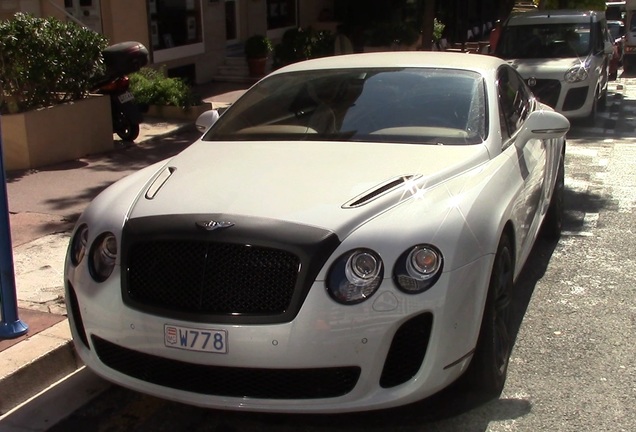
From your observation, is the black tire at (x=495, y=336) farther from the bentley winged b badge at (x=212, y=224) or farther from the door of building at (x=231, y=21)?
the door of building at (x=231, y=21)

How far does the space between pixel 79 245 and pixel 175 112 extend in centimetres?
838

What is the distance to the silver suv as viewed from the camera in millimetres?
12438

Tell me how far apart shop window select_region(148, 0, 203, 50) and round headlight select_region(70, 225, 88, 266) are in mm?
12098

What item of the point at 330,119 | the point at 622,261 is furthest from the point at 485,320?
the point at 622,261

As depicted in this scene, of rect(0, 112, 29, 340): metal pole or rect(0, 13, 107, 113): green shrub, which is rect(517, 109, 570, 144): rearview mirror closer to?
rect(0, 112, 29, 340): metal pole

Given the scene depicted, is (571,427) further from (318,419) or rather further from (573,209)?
(573,209)

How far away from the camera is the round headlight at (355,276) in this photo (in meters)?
3.34

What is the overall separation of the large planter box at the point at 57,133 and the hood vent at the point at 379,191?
543 centimetres

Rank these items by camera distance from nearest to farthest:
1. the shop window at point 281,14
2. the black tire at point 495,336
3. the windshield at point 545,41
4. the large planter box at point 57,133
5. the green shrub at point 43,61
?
1. the black tire at point 495,336
2. the green shrub at point 43,61
3. the large planter box at point 57,133
4. the windshield at point 545,41
5. the shop window at point 281,14

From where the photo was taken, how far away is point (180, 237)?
11.6ft

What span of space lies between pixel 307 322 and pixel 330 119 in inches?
74.3

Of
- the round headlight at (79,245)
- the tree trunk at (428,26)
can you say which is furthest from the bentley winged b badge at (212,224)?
the tree trunk at (428,26)

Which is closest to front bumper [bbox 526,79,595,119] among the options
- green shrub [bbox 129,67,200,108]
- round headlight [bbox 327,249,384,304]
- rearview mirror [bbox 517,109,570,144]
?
green shrub [bbox 129,67,200,108]

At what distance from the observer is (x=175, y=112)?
39.7 ft
